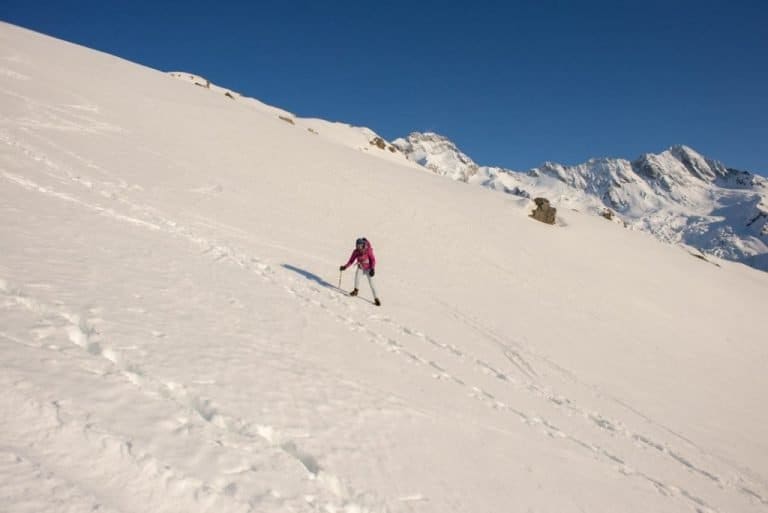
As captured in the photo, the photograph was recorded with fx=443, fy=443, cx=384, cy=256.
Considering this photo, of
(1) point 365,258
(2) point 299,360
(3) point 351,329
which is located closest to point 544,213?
(1) point 365,258

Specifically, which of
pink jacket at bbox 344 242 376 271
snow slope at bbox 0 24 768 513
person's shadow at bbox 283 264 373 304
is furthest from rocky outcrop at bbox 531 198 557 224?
person's shadow at bbox 283 264 373 304

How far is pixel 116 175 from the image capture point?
17062mm

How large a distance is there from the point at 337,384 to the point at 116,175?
49.0 feet

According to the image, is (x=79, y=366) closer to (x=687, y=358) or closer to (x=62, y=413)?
(x=62, y=413)

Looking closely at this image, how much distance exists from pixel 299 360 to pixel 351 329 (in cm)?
292

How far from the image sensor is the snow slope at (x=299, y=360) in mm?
4254

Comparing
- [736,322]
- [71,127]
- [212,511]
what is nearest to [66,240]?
[212,511]

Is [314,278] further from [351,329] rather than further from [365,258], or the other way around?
[351,329]

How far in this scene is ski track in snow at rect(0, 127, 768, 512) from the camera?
15.5 feet

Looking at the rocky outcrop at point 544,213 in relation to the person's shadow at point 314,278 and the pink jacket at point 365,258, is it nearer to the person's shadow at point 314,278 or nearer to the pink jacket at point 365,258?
the pink jacket at point 365,258

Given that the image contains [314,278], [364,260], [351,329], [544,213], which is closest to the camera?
[351,329]

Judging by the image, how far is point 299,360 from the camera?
731 cm

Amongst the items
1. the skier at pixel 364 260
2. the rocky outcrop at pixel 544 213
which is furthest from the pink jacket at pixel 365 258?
the rocky outcrop at pixel 544 213

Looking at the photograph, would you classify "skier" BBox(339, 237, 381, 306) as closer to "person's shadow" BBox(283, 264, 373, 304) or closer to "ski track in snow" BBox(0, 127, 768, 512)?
"person's shadow" BBox(283, 264, 373, 304)
